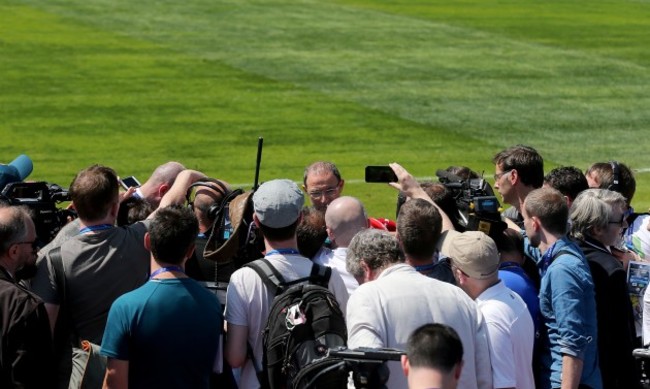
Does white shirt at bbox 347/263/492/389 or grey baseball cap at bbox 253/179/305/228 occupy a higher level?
grey baseball cap at bbox 253/179/305/228

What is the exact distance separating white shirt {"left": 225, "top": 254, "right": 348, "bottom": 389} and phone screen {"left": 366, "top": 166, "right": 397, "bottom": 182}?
184 cm

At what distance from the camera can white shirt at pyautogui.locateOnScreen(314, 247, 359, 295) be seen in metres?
7.23

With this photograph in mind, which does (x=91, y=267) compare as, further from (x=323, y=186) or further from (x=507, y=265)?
(x=323, y=186)

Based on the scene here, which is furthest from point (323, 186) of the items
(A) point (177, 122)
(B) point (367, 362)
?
(A) point (177, 122)

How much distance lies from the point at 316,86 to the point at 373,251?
51.4 ft

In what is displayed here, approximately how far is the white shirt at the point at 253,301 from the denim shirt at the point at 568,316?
4.46 feet

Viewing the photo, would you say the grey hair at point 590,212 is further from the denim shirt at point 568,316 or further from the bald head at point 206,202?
the bald head at point 206,202

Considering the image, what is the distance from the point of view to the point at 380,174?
8.19 metres

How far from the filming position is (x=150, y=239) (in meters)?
6.17

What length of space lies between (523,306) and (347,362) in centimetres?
131

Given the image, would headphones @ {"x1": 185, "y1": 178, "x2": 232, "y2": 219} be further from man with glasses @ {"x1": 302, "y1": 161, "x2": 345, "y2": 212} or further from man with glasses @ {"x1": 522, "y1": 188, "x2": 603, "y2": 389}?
man with glasses @ {"x1": 522, "y1": 188, "x2": 603, "y2": 389}

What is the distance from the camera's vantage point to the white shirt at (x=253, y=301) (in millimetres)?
6301

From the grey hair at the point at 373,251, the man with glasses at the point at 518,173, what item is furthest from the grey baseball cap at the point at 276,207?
the man with glasses at the point at 518,173

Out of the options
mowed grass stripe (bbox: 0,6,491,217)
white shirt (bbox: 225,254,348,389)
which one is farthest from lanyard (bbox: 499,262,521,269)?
mowed grass stripe (bbox: 0,6,491,217)
